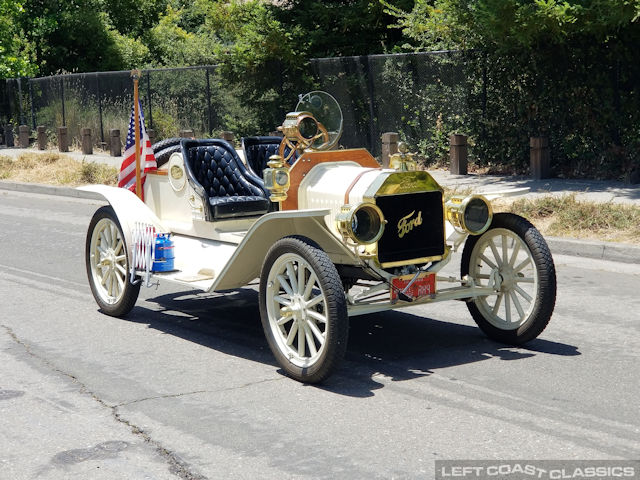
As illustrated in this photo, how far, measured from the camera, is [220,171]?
8.22m

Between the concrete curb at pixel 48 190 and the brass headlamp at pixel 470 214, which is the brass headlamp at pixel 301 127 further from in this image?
the concrete curb at pixel 48 190

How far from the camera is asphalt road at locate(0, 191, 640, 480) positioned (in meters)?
4.83

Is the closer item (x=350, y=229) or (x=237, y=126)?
(x=350, y=229)

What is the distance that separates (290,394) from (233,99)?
19750mm

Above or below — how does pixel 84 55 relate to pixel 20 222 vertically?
above

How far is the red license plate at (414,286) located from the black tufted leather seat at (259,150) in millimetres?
2516

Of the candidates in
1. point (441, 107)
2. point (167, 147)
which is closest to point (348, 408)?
point (167, 147)

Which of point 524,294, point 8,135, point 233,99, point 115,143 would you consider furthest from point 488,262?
point 8,135

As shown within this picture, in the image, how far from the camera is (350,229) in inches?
239

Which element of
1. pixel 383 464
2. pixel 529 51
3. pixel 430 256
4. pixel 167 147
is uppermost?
pixel 529 51

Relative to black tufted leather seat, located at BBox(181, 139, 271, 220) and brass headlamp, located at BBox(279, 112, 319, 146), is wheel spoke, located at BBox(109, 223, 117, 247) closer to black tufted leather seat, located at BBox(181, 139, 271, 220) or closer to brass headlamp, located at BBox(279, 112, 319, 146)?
black tufted leather seat, located at BBox(181, 139, 271, 220)

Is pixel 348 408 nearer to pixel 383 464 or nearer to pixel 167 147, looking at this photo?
pixel 383 464

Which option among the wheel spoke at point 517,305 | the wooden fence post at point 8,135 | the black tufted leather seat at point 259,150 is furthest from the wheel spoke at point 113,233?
the wooden fence post at point 8,135

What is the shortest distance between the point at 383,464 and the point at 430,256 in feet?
7.23
